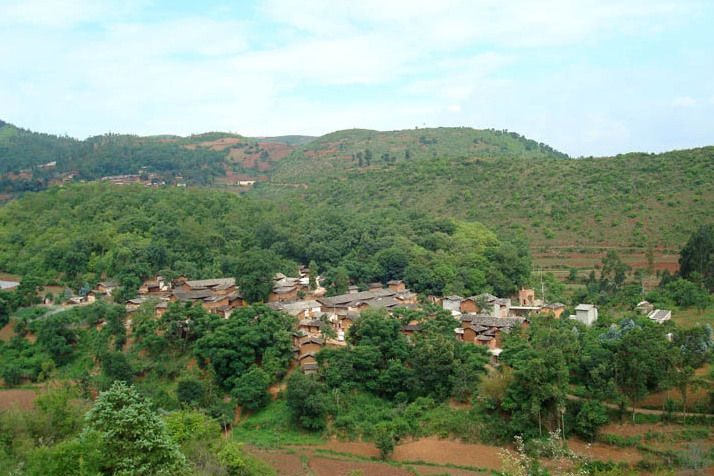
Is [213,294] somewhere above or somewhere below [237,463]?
above

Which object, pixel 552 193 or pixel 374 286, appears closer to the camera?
pixel 374 286

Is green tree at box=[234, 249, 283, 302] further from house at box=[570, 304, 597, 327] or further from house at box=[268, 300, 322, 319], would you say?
house at box=[570, 304, 597, 327]

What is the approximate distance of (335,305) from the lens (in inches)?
1032

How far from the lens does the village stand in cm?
2302

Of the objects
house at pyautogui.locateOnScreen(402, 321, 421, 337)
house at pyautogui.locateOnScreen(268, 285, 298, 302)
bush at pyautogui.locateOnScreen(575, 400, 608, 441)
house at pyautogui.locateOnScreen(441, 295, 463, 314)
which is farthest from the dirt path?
house at pyautogui.locateOnScreen(268, 285, 298, 302)

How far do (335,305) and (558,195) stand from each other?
23928 millimetres

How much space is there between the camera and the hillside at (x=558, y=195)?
126 feet

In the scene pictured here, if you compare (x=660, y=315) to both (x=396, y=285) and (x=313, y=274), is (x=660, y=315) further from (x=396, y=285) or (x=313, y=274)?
(x=313, y=274)

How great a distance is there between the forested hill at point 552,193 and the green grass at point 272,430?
24.0 m

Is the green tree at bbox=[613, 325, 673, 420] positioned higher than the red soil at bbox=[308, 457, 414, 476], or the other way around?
the green tree at bbox=[613, 325, 673, 420]

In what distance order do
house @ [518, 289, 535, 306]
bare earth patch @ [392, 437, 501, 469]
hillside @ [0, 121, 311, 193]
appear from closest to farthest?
bare earth patch @ [392, 437, 501, 469]
house @ [518, 289, 535, 306]
hillside @ [0, 121, 311, 193]

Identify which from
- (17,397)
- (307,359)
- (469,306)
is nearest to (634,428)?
(469,306)

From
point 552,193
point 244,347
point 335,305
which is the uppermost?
point 552,193

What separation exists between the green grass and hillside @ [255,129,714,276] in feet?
71.1
